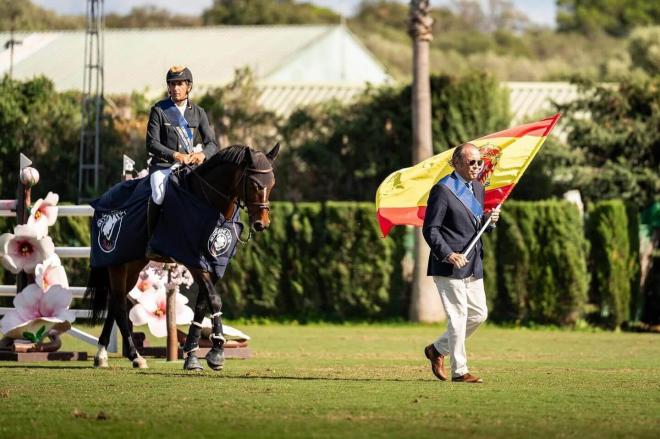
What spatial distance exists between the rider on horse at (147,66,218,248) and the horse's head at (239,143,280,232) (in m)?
0.86

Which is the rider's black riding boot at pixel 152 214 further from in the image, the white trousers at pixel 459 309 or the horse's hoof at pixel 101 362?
the white trousers at pixel 459 309

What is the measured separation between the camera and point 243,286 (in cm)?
2492

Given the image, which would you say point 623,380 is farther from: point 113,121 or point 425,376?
point 113,121

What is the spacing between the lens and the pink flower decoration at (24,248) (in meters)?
15.8

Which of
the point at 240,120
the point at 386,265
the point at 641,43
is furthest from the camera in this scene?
the point at 641,43

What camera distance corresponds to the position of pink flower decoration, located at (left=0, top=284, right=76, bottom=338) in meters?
15.5

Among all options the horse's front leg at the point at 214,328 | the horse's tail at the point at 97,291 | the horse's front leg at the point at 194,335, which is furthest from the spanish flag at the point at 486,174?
the horse's tail at the point at 97,291

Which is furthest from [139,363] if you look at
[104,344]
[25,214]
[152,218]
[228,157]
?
[25,214]

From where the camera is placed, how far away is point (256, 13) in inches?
3275

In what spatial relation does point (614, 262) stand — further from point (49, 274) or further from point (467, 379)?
point (467, 379)

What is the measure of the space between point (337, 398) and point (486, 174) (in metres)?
3.44

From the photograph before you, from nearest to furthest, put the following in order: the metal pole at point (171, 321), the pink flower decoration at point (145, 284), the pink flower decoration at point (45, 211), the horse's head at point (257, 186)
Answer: the horse's head at point (257, 186), the metal pole at point (171, 321), the pink flower decoration at point (145, 284), the pink flower decoration at point (45, 211)

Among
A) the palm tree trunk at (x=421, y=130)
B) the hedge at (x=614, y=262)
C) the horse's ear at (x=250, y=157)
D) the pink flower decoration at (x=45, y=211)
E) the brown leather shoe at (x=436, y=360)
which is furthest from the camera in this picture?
the palm tree trunk at (x=421, y=130)

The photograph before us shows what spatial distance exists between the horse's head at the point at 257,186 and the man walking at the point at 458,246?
1630mm
